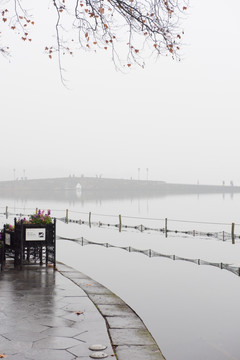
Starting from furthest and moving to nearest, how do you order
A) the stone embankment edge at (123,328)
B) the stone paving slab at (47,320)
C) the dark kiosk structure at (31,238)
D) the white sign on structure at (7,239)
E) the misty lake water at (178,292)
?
the white sign on structure at (7,239), the dark kiosk structure at (31,238), the misty lake water at (178,292), the stone embankment edge at (123,328), the stone paving slab at (47,320)

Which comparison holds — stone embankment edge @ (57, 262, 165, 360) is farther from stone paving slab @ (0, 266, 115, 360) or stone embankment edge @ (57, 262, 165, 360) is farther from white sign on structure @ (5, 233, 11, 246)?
white sign on structure @ (5, 233, 11, 246)

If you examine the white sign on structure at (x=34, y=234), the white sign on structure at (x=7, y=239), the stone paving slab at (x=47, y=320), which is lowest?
the stone paving slab at (x=47, y=320)

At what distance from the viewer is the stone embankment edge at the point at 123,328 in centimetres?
548

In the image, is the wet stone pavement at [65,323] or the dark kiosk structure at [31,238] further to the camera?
the dark kiosk structure at [31,238]

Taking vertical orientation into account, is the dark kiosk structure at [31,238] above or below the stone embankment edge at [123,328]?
above

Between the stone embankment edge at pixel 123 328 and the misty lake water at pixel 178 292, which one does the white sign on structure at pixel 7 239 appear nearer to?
the stone embankment edge at pixel 123 328

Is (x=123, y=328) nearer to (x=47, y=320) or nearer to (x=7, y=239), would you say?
(x=47, y=320)

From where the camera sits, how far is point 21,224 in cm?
1077

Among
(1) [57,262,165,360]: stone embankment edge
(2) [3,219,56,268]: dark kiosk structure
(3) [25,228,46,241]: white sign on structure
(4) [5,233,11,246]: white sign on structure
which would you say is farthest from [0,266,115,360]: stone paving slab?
(4) [5,233,11,246]: white sign on structure

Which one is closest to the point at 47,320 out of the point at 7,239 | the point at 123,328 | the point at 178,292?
the point at 123,328

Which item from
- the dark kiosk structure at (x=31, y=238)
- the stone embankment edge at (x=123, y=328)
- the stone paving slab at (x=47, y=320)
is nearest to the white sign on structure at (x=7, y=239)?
the dark kiosk structure at (x=31, y=238)

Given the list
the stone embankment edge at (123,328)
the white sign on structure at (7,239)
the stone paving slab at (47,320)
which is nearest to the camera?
the stone paving slab at (47,320)

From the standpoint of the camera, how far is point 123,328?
651cm

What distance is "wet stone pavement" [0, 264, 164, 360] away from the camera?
17.5ft
